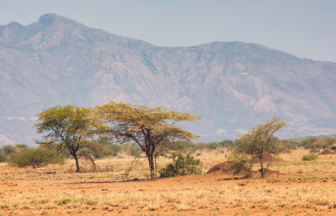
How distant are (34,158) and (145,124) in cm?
2182

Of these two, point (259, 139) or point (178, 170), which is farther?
point (178, 170)

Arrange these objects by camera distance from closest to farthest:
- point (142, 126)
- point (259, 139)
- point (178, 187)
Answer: point (178, 187)
point (259, 139)
point (142, 126)

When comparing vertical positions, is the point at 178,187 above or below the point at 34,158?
below

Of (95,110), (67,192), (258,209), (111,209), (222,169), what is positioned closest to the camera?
(258,209)

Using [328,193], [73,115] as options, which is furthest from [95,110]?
[328,193]

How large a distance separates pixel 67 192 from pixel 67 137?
1703 centimetres

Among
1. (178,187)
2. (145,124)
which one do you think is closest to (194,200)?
(178,187)

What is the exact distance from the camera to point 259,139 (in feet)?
75.2

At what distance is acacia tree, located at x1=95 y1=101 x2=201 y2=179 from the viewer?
79.9 ft

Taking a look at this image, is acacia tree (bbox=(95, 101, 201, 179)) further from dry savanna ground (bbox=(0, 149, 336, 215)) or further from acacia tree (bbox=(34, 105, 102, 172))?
acacia tree (bbox=(34, 105, 102, 172))

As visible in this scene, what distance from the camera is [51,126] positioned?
36844 mm

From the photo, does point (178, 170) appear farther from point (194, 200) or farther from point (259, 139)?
point (194, 200)

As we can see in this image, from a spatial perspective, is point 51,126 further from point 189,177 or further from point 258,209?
point 258,209

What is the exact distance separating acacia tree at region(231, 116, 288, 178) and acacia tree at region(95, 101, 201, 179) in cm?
368
